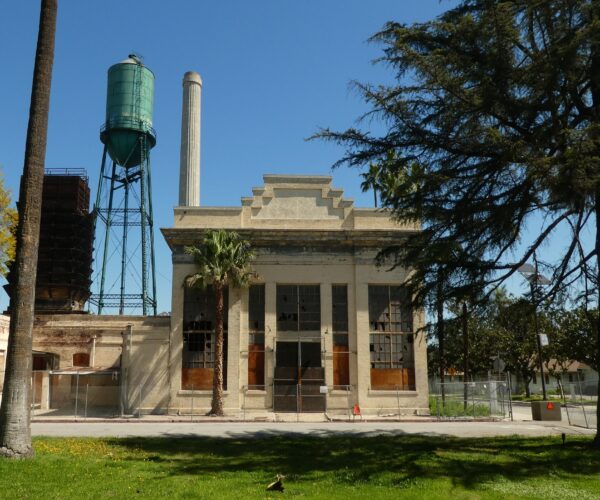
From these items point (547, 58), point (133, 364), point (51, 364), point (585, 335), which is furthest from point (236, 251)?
point (585, 335)

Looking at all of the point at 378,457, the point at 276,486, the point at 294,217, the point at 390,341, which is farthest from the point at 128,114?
the point at 276,486

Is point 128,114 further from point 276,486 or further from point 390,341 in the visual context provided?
point 276,486

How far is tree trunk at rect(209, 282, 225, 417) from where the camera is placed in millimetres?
30266

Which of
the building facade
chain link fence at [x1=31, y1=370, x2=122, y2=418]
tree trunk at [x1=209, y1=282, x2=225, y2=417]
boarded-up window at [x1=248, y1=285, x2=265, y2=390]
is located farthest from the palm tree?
chain link fence at [x1=31, y1=370, x2=122, y2=418]

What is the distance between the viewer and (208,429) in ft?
77.3

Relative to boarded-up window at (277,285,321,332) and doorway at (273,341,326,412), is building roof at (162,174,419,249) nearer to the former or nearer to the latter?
boarded-up window at (277,285,321,332)

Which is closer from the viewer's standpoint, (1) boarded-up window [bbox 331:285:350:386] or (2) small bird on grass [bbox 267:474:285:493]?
(2) small bird on grass [bbox 267:474:285:493]

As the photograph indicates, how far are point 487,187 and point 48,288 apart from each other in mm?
38641

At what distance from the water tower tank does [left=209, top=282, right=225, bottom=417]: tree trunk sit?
71.4 feet

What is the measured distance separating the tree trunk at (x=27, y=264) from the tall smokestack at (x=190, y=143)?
95.2 ft

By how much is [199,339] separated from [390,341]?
10.2 meters

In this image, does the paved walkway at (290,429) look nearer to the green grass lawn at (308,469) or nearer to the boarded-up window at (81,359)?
the green grass lawn at (308,469)

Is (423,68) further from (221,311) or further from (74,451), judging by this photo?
(221,311)

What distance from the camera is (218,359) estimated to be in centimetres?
3062
